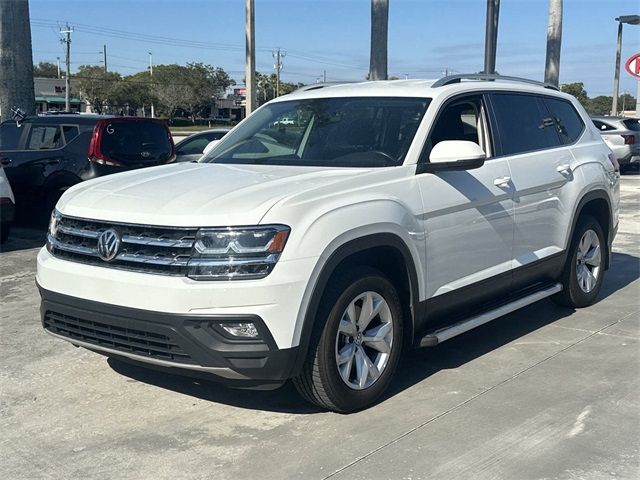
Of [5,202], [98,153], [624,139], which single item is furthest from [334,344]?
[624,139]

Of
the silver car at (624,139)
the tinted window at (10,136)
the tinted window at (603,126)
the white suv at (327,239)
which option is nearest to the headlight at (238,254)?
the white suv at (327,239)

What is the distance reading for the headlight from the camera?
3.49 m

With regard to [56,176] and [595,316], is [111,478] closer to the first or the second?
[595,316]

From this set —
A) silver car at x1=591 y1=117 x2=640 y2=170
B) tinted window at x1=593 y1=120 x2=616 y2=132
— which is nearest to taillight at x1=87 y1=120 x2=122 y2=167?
silver car at x1=591 y1=117 x2=640 y2=170

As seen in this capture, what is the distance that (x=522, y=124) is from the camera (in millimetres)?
5531

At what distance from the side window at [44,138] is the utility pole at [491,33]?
8.96 m

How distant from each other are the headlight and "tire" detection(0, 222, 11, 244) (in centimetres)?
625

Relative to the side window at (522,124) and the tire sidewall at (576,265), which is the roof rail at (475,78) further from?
the tire sidewall at (576,265)

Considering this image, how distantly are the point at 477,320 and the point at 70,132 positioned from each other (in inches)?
280

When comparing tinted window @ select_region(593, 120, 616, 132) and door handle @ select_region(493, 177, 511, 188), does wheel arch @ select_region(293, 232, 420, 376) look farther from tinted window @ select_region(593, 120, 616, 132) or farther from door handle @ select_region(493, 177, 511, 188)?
tinted window @ select_region(593, 120, 616, 132)

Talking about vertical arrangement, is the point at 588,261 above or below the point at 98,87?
below

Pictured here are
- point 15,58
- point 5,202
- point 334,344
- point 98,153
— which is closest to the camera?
point 334,344

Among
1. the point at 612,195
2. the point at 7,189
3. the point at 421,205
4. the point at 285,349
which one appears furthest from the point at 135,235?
the point at 7,189

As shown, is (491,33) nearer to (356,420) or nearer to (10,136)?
(10,136)
